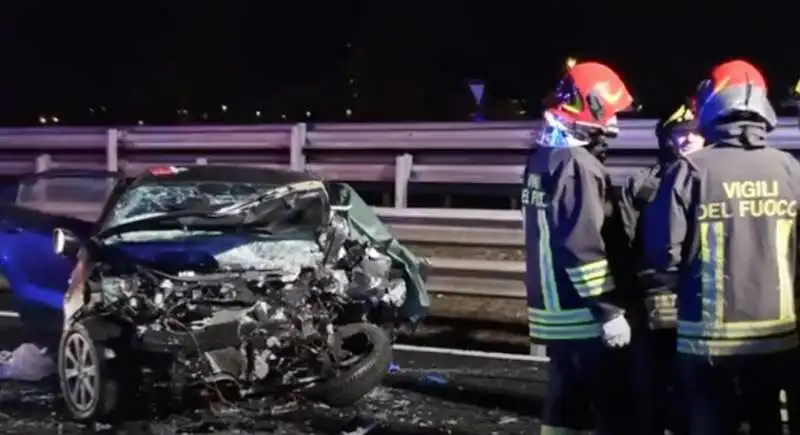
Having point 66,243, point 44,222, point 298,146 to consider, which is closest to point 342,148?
point 298,146

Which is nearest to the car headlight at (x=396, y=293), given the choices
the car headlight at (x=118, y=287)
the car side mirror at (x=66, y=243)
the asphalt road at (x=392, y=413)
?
the asphalt road at (x=392, y=413)

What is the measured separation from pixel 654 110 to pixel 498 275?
3.83m

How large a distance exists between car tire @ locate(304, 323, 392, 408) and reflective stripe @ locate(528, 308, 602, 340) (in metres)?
1.83

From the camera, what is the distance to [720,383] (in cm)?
477

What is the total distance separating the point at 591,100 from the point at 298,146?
18.4 feet

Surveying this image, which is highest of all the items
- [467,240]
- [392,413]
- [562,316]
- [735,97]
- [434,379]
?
[735,97]

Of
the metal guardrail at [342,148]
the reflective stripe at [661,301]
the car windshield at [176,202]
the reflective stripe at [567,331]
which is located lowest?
the reflective stripe at [567,331]

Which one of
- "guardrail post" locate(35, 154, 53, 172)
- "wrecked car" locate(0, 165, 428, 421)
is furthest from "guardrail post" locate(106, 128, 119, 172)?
"wrecked car" locate(0, 165, 428, 421)

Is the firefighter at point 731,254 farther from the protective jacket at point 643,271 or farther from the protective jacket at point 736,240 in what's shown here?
the protective jacket at point 643,271

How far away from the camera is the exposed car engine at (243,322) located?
6.46 metres

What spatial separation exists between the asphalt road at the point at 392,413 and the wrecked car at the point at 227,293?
0.15 m

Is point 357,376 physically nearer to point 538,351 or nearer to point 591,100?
point 538,351

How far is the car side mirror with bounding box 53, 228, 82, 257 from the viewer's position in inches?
281

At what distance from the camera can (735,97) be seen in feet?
15.8
